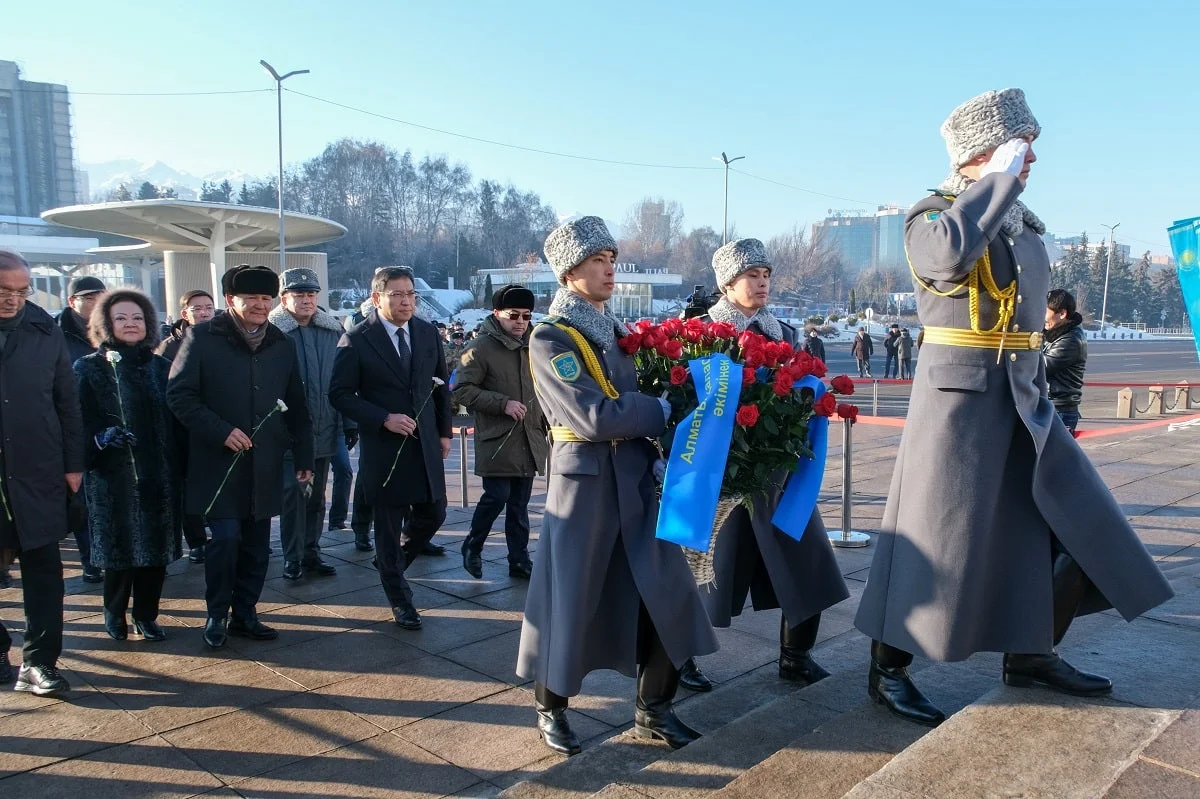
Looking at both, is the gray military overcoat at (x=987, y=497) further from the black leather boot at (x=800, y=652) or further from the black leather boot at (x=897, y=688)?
the black leather boot at (x=800, y=652)

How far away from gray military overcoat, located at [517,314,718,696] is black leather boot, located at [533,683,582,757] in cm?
10

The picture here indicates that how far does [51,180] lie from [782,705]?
487ft

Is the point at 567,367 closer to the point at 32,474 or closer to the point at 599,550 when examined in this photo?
the point at 599,550

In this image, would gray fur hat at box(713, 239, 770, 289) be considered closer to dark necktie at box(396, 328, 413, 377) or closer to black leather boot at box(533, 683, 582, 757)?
dark necktie at box(396, 328, 413, 377)

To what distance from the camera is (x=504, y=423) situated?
6.59 meters

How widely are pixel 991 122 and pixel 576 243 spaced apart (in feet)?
5.01

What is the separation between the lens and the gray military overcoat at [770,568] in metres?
4.05

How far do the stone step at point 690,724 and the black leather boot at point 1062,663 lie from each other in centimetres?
75

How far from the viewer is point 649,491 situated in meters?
3.55

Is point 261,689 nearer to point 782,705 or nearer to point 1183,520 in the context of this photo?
point 782,705

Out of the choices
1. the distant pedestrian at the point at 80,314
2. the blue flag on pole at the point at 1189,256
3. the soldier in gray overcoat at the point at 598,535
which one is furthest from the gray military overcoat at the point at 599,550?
the blue flag on pole at the point at 1189,256

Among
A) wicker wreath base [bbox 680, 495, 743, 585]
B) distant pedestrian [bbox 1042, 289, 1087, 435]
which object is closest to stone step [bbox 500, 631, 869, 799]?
wicker wreath base [bbox 680, 495, 743, 585]

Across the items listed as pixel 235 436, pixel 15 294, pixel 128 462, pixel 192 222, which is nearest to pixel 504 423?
pixel 235 436

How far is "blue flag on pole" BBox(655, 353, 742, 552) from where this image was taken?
3.19 metres
